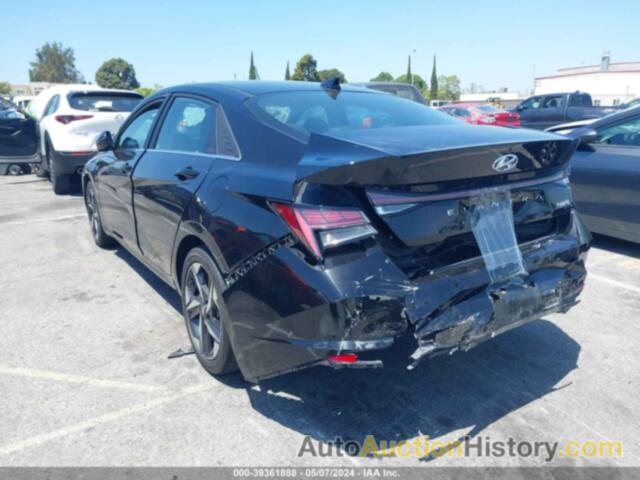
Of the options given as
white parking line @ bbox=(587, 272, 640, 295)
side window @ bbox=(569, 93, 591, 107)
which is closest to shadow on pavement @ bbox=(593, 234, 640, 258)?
white parking line @ bbox=(587, 272, 640, 295)

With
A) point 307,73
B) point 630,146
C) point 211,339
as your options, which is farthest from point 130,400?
point 307,73

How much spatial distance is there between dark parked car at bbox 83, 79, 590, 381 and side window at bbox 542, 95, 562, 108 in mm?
16142

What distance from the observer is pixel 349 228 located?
2203mm

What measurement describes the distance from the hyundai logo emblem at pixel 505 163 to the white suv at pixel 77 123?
7623 millimetres

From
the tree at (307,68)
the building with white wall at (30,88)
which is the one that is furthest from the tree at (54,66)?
the tree at (307,68)

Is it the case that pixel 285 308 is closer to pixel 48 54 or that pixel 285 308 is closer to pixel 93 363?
pixel 93 363

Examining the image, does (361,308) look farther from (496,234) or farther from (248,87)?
(248,87)

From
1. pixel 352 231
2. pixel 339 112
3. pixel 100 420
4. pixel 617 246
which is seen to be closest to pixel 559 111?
pixel 617 246

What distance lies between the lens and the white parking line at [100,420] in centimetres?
250

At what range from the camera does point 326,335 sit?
2.21 metres

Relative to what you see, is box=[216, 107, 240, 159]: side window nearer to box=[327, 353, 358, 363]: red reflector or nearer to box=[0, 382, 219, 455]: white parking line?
box=[327, 353, 358, 363]: red reflector

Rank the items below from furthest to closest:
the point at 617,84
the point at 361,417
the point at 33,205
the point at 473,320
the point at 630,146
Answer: the point at 617,84 < the point at 33,205 < the point at 630,146 < the point at 361,417 < the point at 473,320

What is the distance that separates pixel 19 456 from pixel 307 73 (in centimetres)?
6902

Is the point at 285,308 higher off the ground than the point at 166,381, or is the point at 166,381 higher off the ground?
the point at 285,308
